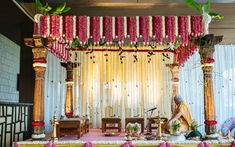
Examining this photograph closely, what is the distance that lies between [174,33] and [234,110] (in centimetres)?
558

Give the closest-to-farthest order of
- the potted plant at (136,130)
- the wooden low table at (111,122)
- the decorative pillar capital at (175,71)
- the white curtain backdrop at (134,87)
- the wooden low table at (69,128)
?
the potted plant at (136,130) → the wooden low table at (69,128) → the wooden low table at (111,122) → the decorative pillar capital at (175,71) → the white curtain backdrop at (134,87)

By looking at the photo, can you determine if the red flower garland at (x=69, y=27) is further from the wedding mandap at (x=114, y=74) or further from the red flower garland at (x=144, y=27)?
the red flower garland at (x=144, y=27)

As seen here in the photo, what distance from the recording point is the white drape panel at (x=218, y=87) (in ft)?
34.4

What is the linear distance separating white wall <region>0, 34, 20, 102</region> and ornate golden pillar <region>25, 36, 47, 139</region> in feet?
9.26

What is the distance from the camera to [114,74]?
1060cm

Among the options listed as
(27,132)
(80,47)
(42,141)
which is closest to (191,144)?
(42,141)

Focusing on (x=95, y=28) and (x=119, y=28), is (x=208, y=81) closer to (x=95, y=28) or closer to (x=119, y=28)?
(x=119, y=28)

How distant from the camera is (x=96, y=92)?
10.5 meters

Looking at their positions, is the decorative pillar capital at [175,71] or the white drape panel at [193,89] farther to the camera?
the white drape panel at [193,89]

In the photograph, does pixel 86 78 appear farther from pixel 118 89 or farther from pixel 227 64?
pixel 227 64

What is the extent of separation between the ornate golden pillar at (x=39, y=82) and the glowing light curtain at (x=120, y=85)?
14.5 ft

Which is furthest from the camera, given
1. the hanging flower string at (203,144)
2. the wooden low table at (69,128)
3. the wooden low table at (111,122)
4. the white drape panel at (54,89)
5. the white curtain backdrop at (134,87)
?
the white curtain backdrop at (134,87)

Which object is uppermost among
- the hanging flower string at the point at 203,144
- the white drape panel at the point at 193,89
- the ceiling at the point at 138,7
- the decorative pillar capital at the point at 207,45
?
the ceiling at the point at 138,7

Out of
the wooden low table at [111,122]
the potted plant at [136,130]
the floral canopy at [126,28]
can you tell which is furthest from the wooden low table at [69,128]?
the wooden low table at [111,122]
